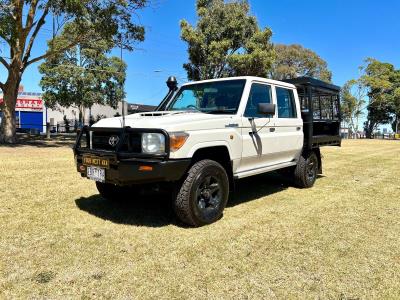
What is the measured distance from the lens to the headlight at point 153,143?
4.45 m

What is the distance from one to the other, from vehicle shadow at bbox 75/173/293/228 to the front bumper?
734 mm

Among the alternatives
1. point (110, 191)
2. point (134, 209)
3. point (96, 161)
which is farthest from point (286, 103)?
point (96, 161)

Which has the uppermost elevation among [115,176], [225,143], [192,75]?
[192,75]

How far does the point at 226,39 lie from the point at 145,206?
1872 centimetres

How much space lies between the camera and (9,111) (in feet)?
56.1

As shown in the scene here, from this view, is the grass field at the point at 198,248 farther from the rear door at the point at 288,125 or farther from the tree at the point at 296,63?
the tree at the point at 296,63

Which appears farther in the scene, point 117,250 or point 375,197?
point 375,197

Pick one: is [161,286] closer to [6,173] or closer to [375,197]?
[375,197]

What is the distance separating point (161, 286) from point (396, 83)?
57785mm

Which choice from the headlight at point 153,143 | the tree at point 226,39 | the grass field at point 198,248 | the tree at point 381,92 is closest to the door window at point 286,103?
the grass field at point 198,248

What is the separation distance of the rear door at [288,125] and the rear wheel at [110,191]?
101 inches

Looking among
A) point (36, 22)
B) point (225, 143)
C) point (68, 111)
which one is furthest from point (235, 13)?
point (68, 111)

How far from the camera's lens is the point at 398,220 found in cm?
538

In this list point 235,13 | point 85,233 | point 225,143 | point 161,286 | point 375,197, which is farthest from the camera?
point 235,13
